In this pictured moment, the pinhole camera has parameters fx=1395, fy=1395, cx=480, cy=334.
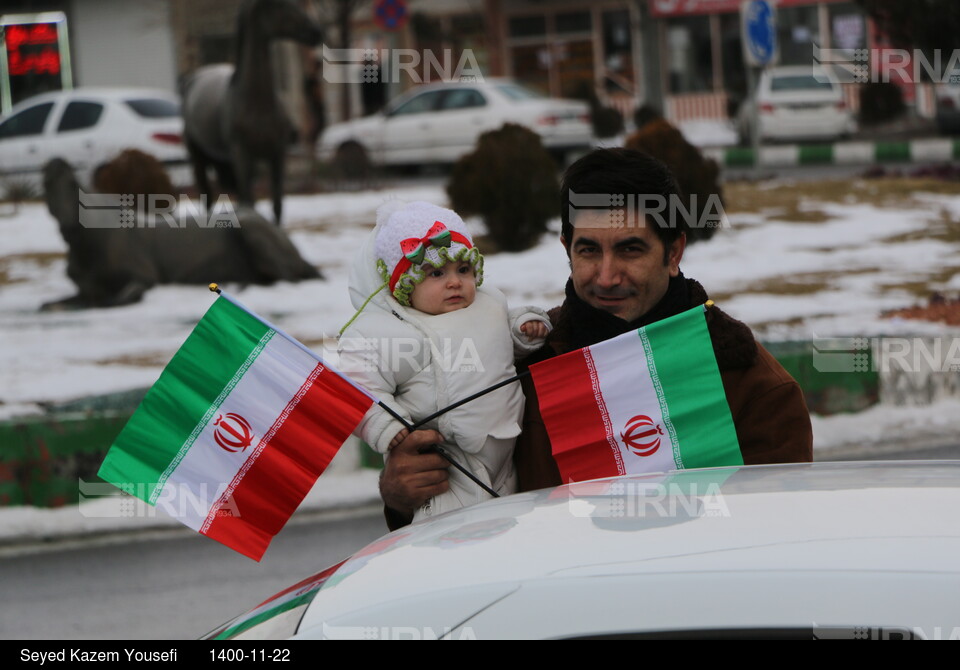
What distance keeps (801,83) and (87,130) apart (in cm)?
1335

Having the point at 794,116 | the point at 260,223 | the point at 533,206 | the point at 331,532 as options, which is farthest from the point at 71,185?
the point at 794,116

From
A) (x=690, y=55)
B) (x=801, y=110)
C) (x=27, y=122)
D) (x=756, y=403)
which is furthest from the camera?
(x=690, y=55)

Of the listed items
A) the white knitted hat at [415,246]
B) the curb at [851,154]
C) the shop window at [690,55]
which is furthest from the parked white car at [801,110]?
the white knitted hat at [415,246]

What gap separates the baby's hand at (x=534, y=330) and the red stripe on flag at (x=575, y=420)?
0.46 feet

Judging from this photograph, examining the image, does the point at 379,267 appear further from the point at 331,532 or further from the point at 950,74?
the point at 950,74

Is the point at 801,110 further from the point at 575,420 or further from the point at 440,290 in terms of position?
the point at 575,420

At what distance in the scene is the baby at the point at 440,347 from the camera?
3.15 meters

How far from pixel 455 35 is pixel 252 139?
23793mm

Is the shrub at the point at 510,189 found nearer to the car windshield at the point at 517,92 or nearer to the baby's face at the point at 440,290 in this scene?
the car windshield at the point at 517,92

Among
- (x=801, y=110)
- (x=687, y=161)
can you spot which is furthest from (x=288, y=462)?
(x=801, y=110)

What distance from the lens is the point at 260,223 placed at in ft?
40.8

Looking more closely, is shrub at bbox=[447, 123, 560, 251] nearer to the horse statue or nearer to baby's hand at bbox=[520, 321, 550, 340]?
the horse statue

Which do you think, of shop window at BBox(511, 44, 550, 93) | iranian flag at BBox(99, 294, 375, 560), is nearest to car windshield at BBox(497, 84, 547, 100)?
shop window at BBox(511, 44, 550, 93)

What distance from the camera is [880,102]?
2831 centimetres
